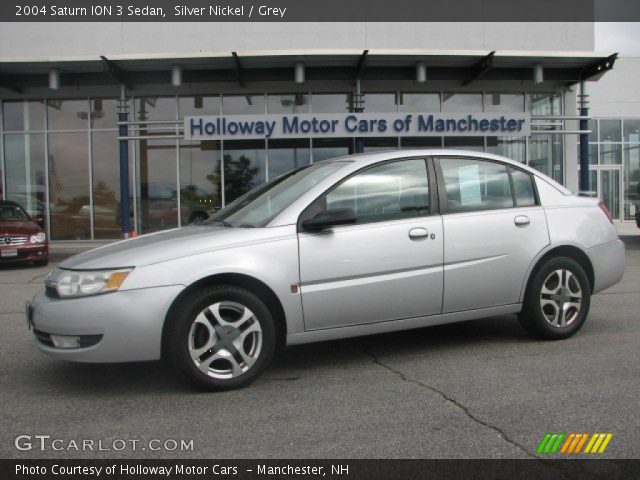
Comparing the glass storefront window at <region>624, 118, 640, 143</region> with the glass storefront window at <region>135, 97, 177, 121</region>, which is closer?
the glass storefront window at <region>135, 97, 177, 121</region>

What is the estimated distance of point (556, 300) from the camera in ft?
16.7

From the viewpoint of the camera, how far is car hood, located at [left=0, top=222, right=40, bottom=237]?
41.3ft

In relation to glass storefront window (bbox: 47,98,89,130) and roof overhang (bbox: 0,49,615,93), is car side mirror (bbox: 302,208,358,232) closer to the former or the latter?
roof overhang (bbox: 0,49,615,93)

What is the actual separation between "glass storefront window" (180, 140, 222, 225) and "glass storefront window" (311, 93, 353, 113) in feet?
10.7

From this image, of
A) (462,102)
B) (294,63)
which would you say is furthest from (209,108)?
(462,102)

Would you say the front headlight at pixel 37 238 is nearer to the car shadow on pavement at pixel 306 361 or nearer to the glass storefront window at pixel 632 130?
the car shadow on pavement at pixel 306 361

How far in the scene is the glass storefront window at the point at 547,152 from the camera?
18953 mm

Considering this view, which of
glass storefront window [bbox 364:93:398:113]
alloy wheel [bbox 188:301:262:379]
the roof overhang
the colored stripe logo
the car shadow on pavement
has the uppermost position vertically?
the roof overhang

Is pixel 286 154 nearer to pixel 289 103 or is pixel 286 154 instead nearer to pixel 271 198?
pixel 289 103

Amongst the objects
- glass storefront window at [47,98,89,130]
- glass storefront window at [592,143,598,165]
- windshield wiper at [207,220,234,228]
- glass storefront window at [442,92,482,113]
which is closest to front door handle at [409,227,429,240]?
windshield wiper at [207,220,234,228]

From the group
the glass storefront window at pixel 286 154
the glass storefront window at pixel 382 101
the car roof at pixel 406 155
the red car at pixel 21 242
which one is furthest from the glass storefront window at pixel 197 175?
the car roof at pixel 406 155

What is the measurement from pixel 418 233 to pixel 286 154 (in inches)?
549

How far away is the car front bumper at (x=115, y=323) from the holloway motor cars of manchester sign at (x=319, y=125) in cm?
1201
